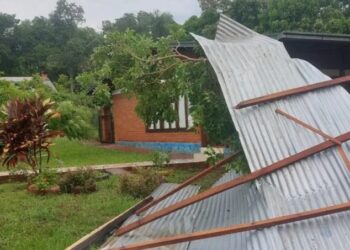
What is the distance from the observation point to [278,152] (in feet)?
12.5

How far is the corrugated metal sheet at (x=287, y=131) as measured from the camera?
10.6 feet

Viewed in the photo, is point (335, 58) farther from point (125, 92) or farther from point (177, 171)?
point (125, 92)

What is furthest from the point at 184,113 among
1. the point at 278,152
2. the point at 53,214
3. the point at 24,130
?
the point at 278,152

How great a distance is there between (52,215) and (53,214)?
0.07 m

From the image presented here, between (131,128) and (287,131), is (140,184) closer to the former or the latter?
(287,131)

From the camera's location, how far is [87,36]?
55.6m

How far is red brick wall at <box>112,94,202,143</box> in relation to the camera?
1600 centimetres

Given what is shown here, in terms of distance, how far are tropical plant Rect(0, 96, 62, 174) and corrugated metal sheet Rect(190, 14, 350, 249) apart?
5593 mm

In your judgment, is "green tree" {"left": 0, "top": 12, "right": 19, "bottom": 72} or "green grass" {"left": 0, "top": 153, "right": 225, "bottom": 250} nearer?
"green grass" {"left": 0, "top": 153, "right": 225, "bottom": 250}

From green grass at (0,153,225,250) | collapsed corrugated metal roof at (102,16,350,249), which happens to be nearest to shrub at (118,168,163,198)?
green grass at (0,153,225,250)

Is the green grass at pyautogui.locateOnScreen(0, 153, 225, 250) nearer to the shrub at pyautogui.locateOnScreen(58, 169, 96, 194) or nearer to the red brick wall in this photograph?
the shrub at pyautogui.locateOnScreen(58, 169, 96, 194)

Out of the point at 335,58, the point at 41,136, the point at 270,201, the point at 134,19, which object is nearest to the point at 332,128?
the point at 270,201

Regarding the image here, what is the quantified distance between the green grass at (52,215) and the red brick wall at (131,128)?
6785mm

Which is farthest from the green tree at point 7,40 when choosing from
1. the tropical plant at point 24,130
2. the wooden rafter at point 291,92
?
the wooden rafter at point 291,92
